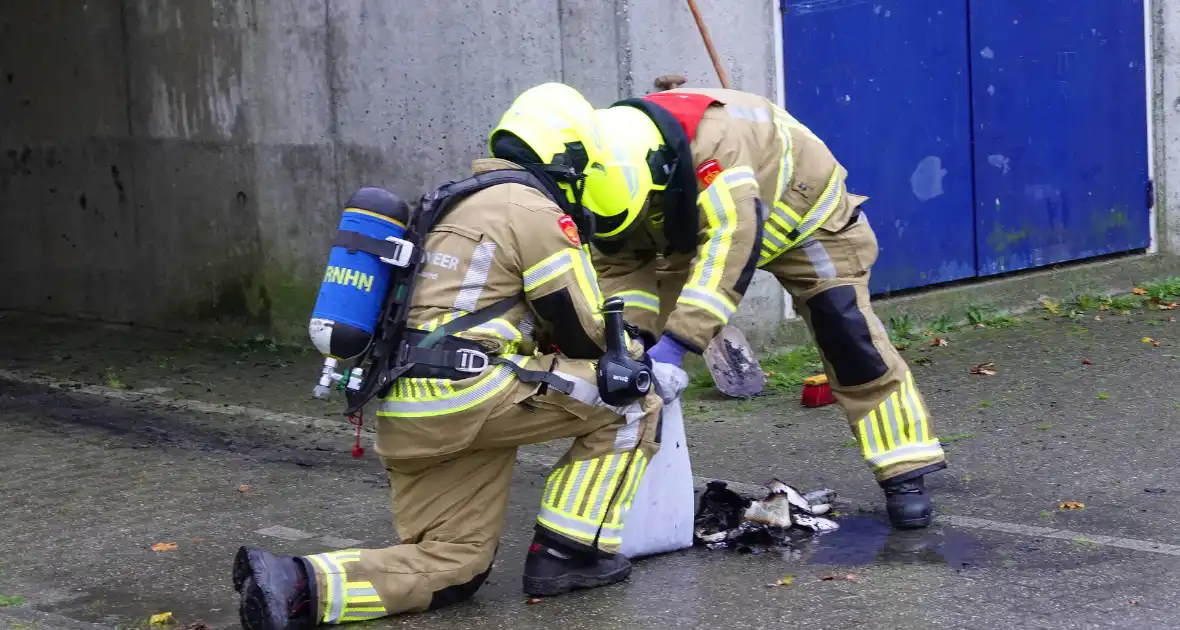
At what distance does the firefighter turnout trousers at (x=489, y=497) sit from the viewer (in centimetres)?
416

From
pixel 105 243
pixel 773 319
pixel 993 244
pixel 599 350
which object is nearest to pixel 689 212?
pixel 599 350

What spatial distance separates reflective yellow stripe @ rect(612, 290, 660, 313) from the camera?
16.9ft

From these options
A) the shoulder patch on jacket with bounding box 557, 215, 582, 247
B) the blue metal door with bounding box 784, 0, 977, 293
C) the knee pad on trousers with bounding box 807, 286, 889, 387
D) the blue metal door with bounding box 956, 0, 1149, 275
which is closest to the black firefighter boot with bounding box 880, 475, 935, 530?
the knee pad on trousers with bounding box 807, 286, 889, 387

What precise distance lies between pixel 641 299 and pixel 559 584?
121 centimetres

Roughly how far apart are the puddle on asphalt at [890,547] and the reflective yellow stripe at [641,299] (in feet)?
3.23

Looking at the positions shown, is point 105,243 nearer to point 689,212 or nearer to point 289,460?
point 289,460

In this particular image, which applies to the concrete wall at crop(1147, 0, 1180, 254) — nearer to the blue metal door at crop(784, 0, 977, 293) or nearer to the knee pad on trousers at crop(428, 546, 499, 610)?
the blue metal door at crop(784, 0, 977, 293)

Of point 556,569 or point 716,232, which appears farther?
point 716,232

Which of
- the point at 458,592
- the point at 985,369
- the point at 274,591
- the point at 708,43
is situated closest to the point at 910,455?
the point at 458,592

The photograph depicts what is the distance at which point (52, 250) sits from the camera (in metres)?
10.3

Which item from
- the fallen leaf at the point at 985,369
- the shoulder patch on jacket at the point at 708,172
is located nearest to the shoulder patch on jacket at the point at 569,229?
the shoulder patch on jacket at the point at 708,172

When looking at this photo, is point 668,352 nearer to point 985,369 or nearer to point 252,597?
point 252,597

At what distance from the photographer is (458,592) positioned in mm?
4324

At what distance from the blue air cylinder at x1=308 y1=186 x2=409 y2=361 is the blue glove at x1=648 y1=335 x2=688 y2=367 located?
0.89m
